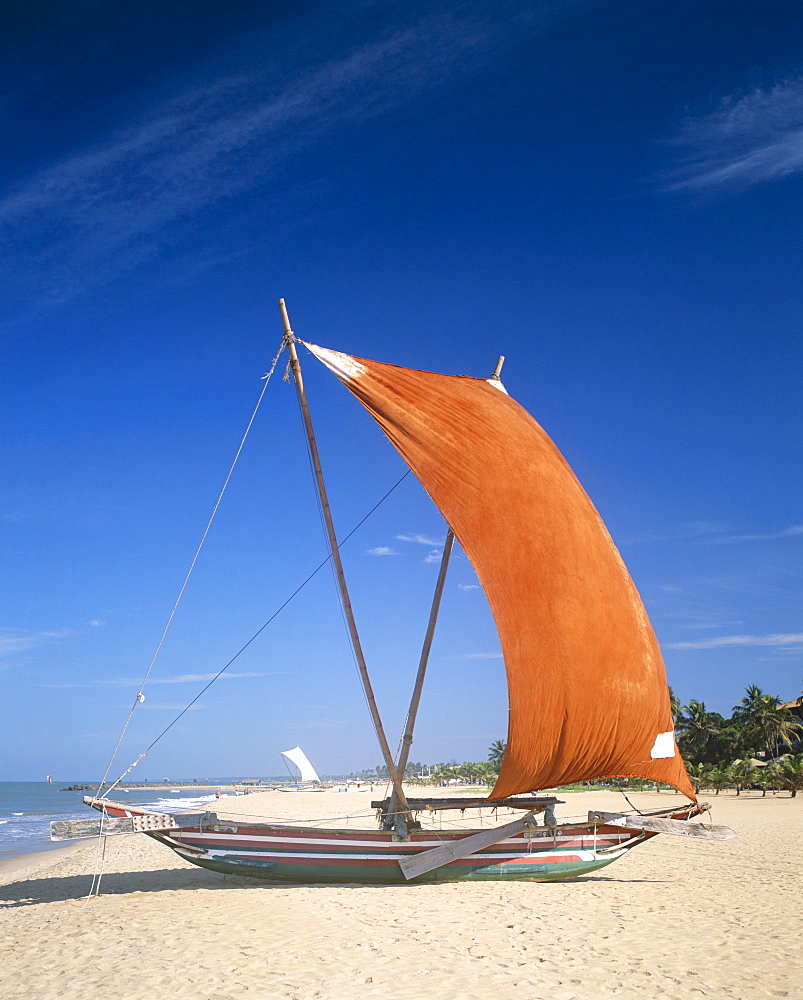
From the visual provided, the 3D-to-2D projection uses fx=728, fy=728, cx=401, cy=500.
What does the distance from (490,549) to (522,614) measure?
3.91 feet

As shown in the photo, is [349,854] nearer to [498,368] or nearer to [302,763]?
[498,368]

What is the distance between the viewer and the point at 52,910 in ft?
36.3

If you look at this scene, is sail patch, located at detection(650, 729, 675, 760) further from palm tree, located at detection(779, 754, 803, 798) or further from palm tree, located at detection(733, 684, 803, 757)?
palm tree, located at detection(733, 684, 803, 757)

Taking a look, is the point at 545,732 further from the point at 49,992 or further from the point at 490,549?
the point at 49,992

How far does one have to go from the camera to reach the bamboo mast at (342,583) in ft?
41.0

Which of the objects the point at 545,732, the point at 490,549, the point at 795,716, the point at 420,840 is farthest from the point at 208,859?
the point at 795,716

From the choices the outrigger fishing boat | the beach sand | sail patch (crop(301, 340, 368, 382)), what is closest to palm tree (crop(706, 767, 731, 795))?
the beach sand

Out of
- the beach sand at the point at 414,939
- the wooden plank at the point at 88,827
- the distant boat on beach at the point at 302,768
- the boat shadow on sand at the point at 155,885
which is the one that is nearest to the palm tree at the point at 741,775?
the beach sand at the point at 414,939

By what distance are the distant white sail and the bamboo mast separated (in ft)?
277

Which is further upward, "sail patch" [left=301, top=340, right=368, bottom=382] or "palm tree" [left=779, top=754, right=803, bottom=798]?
"sail patch" [left=301, top=340, right=368, bottom=382]

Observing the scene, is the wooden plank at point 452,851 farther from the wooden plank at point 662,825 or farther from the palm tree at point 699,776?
the palm tree at point 699,776

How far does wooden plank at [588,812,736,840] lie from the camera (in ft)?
40.5

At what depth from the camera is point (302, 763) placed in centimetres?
9350

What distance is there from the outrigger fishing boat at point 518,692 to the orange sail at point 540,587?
0.02 metres
